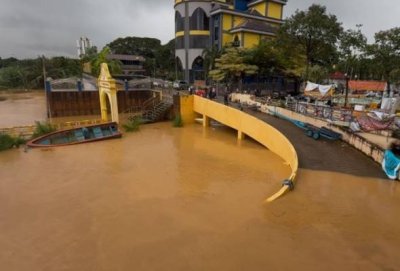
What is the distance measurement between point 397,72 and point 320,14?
794 centimetres

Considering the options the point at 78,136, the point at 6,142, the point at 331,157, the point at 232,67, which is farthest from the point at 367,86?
the point at 6,142

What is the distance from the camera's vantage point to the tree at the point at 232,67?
3122 centimetres

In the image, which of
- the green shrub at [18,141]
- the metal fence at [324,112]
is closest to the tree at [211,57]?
the metal fence at [324,112]

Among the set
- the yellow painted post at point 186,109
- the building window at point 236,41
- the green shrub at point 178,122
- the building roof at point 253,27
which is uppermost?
the building roof at point 253,27

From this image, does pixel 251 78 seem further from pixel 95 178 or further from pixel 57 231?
pixel 57 231

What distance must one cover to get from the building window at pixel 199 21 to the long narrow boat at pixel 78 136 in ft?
93.9

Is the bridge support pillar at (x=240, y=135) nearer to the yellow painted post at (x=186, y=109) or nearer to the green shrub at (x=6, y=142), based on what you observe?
the yellow painted post at (x=186, y=109)

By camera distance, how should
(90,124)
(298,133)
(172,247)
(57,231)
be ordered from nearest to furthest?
(172,247), (57,231), (298,133), (90,124)

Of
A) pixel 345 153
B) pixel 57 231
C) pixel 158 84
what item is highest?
pixel 158 84

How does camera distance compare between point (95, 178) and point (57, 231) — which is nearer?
point (57, 231)

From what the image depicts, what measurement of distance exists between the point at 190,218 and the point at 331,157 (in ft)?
26.1

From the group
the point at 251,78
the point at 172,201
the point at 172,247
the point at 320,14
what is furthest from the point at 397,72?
the point at 172,247

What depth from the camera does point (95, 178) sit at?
13648mm

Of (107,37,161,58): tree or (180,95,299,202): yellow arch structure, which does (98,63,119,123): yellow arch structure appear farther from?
(107,37,161,58): tree
